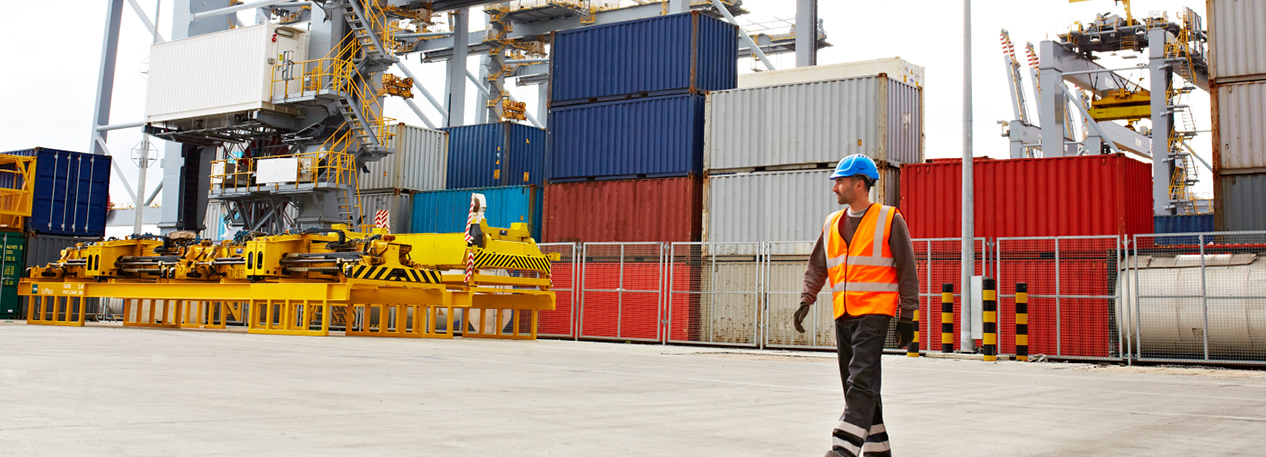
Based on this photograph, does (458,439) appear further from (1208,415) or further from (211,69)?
(211,69)

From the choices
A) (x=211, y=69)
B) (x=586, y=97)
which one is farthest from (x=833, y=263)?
(x=211, y=69)

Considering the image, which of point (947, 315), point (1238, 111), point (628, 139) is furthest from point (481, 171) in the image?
point (1238, 111)

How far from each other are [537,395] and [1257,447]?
4.07 metres

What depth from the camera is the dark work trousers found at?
4.20m

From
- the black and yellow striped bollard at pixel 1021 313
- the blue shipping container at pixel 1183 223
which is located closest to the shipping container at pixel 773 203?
the black and yellow striped bollard at pixel 1021 313

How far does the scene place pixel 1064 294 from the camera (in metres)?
16.0

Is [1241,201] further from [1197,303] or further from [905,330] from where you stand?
[905,330]

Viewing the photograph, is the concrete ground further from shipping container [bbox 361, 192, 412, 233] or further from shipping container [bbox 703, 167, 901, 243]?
shipping container [bbox 361, 192, 412, 233]

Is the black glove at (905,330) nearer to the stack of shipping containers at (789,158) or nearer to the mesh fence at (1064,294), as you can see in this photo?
the mesh fence at (1064,294)

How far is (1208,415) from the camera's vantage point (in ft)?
21.6

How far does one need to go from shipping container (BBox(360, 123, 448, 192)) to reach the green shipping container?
8.76 metres

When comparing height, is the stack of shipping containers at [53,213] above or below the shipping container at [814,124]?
below

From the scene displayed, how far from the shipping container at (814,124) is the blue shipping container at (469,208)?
5554 millimetres

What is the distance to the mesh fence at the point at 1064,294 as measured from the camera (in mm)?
15555
